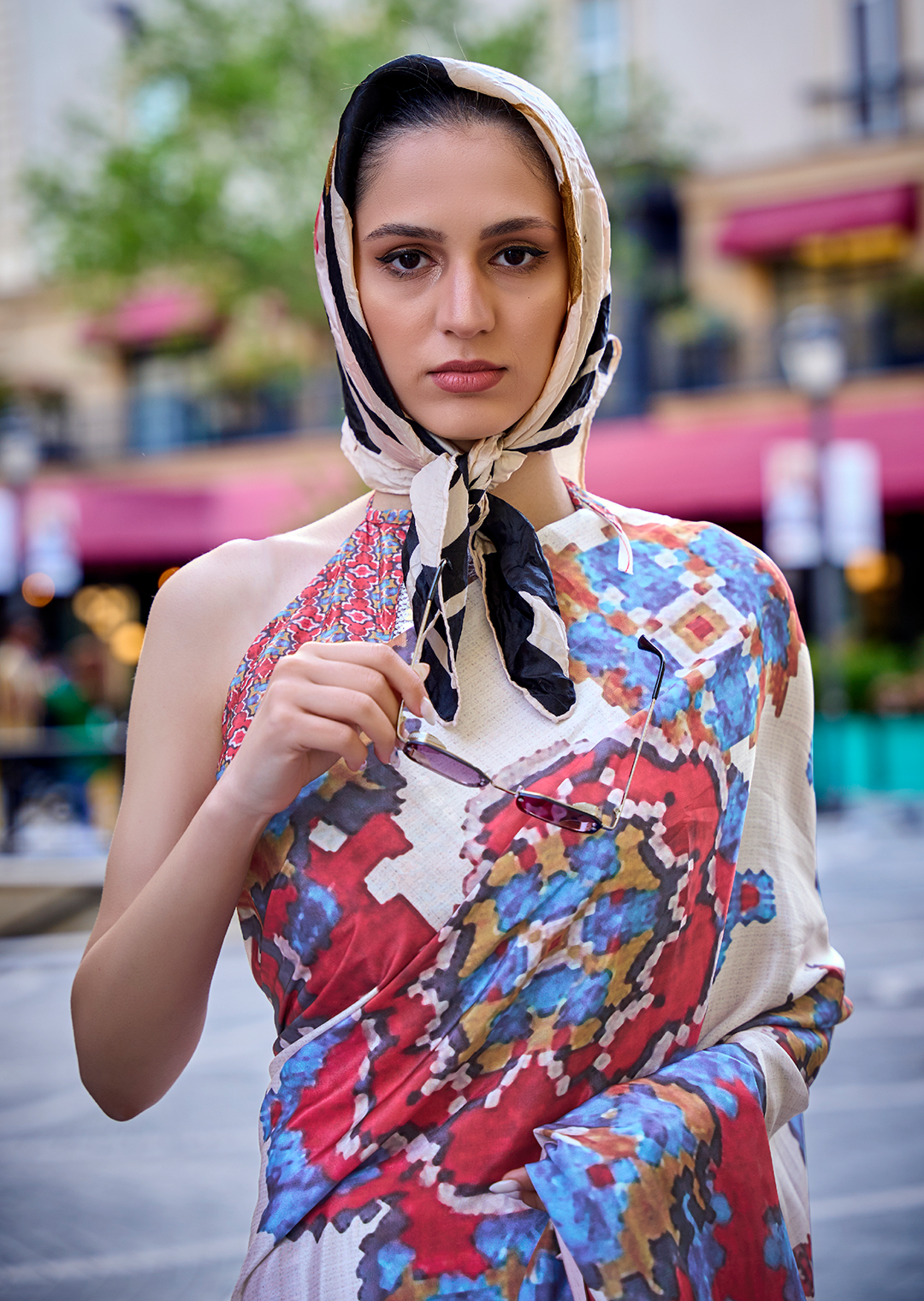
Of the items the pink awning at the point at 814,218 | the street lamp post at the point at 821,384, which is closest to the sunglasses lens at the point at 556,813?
the street lamp post at the point at 821,384

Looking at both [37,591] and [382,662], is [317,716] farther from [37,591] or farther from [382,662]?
[37,591]

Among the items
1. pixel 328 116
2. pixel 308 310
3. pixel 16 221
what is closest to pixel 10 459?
pixel 308 310

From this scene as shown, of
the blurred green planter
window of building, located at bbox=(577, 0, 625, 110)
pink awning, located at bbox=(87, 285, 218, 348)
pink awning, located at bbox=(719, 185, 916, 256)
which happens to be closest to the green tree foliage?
pink awning, located at bbox=(719, 185, 916, 256)

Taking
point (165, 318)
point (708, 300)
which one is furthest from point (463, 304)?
point (165, 318)

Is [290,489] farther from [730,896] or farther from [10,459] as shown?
[730,896]

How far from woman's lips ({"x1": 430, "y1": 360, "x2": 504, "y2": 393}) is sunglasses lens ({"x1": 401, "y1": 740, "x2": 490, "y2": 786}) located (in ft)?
1.22

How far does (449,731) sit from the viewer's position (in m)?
1.34

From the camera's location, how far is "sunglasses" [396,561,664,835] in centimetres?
127

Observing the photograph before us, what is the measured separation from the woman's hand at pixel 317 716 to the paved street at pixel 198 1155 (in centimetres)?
249

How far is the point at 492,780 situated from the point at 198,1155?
329 centimetres

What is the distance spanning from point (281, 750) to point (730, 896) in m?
0.61

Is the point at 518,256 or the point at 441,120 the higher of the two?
the point at 441,120

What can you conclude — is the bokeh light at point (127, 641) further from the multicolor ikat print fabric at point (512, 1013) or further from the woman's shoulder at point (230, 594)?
the multicolor ikat print fabric at point (512, 1013)

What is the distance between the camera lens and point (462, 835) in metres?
1.29
